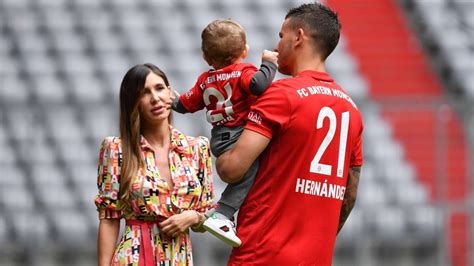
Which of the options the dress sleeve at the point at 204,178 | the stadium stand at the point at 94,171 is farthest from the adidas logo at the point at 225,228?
the stadium stand at the point at 94,171

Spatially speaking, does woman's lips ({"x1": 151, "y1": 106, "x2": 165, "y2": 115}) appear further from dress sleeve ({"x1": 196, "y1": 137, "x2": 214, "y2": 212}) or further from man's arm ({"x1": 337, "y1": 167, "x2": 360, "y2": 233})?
man's arm ({"x1": 337, "y1": 167, "x2": 360, "y2": 233})

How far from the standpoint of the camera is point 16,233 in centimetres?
944

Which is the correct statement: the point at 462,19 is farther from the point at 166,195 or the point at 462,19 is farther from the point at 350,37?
the point at 166,195

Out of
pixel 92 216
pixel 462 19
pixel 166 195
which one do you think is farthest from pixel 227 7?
pixel 166 195

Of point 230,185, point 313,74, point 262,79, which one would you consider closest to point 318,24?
point 313,74

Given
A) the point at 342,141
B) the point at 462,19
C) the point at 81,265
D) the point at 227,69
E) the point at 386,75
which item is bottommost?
the point at 81,265

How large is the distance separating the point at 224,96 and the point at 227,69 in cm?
11

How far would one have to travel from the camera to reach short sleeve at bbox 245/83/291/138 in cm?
409

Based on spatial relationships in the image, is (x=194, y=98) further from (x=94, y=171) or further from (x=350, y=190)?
(x=94, y=171)

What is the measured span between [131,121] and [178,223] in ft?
1.63

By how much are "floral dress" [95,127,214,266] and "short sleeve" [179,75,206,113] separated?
0.20m

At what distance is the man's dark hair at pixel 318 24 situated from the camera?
4.24 m

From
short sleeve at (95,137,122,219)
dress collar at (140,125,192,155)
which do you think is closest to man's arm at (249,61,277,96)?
dress collar at (140,125,192,155)

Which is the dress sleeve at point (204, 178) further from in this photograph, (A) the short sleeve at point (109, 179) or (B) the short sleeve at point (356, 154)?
(B) the short sleeve at point (356, 154)
